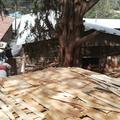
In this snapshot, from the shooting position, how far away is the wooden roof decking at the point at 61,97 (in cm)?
529

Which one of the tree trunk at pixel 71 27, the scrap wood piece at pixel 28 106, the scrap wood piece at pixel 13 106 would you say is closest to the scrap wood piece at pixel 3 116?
the scrap wood piece at pixel 13 106

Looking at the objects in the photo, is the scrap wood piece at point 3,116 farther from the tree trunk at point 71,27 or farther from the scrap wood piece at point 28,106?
the tree trunk at point 71,27

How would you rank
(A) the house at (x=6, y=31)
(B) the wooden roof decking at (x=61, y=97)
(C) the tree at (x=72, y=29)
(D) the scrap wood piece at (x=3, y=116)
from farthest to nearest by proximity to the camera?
(A) the house at (x=6, y=31) → (C) the tree at (x=72, y=29) → (D) the scrap wood piece at (x=3, y=116) → (B) the wooden roof decking at (x=61, y=97)

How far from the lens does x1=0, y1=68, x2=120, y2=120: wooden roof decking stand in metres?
5.29

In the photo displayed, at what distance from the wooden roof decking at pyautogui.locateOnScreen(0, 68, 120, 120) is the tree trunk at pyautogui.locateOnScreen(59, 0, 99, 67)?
5926 millimetres

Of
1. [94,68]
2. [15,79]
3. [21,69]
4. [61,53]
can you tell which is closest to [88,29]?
[94,68]

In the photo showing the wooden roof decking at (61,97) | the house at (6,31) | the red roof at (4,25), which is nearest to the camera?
the wooden roof decking at (61,97)

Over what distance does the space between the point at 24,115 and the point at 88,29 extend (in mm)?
20197

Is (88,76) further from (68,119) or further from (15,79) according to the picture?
(68,119)

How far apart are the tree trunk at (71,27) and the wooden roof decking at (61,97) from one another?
5.93 metres

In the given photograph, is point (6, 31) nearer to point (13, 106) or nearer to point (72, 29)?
point (72, 29)

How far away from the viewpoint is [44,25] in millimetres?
→ 25438

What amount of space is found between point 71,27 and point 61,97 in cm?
794

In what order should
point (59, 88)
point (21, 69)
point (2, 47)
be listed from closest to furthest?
point (59, 88) → point (2, 47) → point (21, 69)
